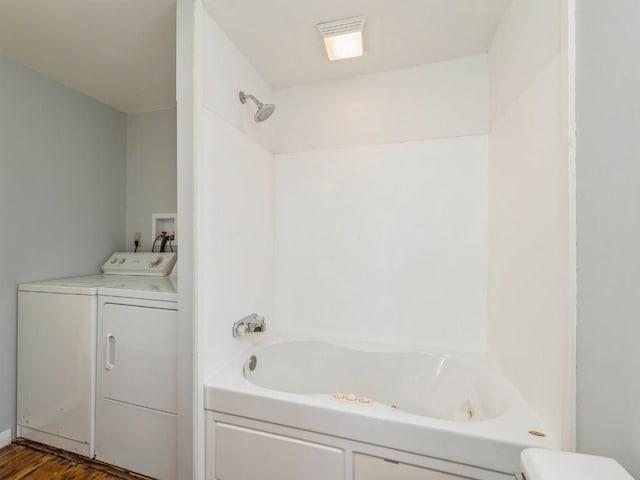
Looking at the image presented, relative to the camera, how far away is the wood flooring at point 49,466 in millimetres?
1467

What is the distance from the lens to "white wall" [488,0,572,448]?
0.89 m

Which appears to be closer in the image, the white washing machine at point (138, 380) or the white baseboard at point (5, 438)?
the white washing machine at point (138, 380)

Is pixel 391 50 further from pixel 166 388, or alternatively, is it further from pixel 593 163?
pixel 166 388

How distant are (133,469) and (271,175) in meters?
1.93

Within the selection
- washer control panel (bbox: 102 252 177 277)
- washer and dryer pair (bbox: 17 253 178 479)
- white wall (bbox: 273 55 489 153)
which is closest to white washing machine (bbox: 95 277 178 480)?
washer and dryer pair (bbox: 17 253 178 479)

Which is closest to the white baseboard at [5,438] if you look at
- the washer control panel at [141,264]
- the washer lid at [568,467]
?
the washer control panel at [141,264]

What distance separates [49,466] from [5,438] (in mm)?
448

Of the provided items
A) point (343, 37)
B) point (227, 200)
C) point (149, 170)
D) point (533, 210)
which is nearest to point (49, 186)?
point (149, 170)

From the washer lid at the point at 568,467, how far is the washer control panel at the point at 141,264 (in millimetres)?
2303

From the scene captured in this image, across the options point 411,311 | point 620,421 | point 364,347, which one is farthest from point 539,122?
point 364,347

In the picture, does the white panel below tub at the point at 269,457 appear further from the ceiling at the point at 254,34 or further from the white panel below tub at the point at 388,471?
the ceiling at the point at 254,34

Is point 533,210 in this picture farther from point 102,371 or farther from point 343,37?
point 102,371

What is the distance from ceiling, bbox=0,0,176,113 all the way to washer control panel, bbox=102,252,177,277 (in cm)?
132

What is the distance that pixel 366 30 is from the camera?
57.5 inches
